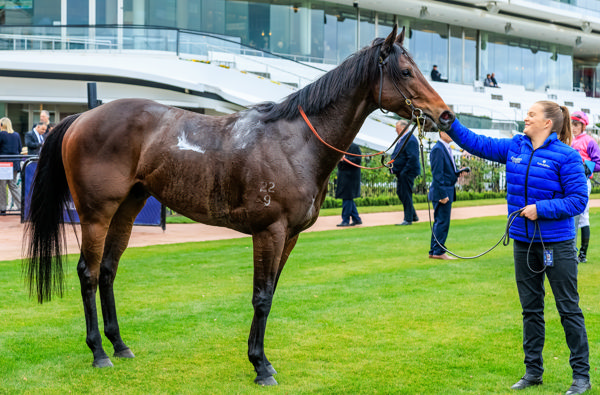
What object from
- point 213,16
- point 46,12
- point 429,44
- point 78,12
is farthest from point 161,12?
point 429,44

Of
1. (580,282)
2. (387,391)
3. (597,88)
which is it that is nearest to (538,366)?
(387,391)

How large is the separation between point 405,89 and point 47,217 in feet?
9.56

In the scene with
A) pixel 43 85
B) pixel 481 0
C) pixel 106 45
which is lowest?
pixel 43 85

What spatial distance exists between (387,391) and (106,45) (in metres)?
21.6

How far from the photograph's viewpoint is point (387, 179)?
770 inches

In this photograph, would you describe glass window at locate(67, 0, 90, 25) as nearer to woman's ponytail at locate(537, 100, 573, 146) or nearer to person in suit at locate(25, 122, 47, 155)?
person in suit at locate(25, 122, 47, 155)

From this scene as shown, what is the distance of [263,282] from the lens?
14.8 ft

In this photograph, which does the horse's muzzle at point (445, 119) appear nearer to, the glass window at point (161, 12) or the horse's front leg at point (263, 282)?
the horse's front leg at point (263, 282)

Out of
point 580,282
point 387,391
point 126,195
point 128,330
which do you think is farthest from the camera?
point 580,282

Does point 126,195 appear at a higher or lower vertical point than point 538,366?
higher

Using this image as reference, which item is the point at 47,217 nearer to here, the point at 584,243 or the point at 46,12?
the point at 584,243

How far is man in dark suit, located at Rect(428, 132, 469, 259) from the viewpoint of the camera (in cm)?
946

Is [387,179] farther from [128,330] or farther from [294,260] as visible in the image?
[128,330]

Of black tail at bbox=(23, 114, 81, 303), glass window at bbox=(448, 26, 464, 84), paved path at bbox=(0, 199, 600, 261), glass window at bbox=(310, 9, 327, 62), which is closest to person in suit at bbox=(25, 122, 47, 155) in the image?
paved path at bbox=(0, 199, 600, 261)
